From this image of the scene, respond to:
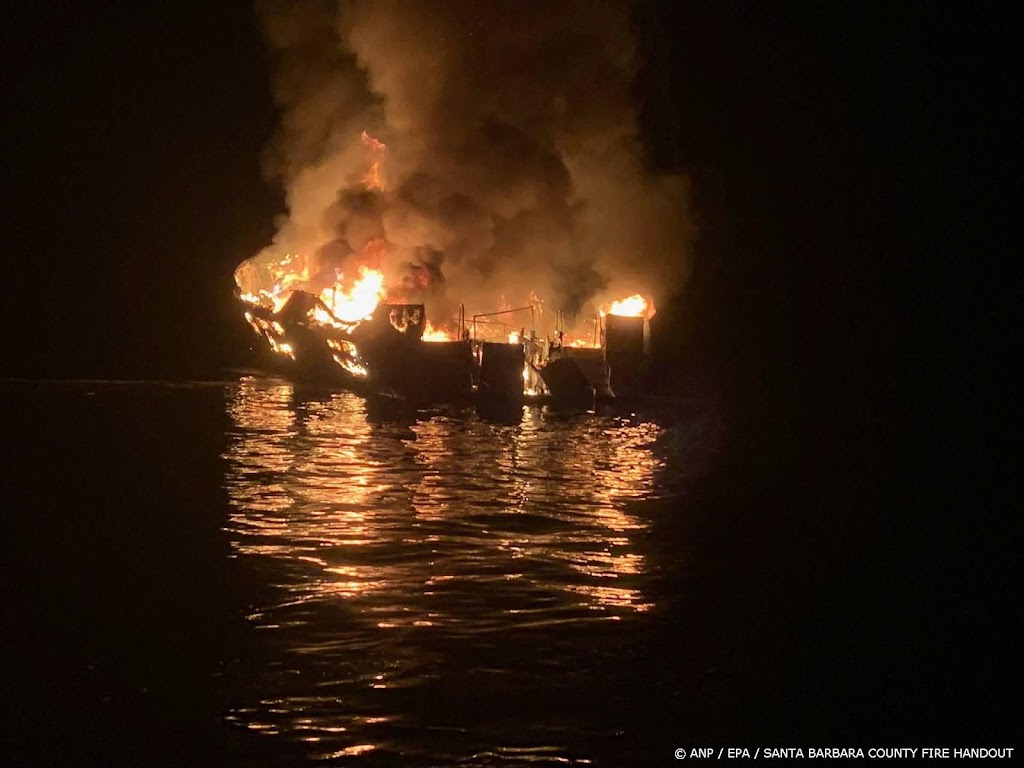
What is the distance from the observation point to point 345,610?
11.1 metres

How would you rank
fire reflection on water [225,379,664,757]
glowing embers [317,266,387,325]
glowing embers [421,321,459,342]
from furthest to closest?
1. glowing embers [317,266,387,325]
2. glowing embers [421,321,459,342]
3. fire reflection on water [225,379,664,757]

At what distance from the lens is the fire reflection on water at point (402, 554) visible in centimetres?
909

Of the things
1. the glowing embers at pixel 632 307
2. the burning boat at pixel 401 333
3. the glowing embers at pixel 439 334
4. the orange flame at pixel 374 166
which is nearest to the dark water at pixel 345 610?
the burning boat at pixel 401 333

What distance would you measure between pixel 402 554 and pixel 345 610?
2.72m

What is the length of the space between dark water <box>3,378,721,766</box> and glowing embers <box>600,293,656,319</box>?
32757mm

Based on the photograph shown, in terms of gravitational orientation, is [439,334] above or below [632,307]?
below

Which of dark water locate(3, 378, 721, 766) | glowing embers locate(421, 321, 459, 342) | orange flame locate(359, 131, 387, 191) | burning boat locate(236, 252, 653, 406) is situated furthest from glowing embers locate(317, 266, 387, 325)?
dark water locate(3, 378, 721, 766)

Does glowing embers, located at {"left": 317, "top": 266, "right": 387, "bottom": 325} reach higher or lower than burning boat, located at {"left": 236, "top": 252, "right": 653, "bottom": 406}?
higher

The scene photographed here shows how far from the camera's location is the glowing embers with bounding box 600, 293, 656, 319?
182 ft

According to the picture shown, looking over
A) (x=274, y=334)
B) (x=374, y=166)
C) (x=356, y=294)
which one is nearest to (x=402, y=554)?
(x=356, y=294)

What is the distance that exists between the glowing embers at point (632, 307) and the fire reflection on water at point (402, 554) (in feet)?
94.0

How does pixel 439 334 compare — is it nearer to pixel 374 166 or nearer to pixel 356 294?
pixel 356 294

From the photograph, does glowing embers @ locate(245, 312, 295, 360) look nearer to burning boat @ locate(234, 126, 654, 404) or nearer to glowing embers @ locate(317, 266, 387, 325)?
burning boat @ locate(234, 126, 654, 404)

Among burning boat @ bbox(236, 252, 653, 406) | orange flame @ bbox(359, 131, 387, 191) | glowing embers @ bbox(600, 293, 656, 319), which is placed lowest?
burning boat @ bbox(236, 252, 653, 406)
